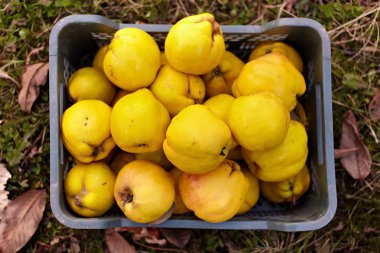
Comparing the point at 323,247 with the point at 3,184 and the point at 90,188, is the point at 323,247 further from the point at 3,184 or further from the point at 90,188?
the point at 3,184

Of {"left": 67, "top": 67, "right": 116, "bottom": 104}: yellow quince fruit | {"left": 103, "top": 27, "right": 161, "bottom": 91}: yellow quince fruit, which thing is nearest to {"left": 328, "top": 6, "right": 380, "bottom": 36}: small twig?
{"left": 103, "top": 27, "right": 161, "bottom": 91}: yellow quince fruit

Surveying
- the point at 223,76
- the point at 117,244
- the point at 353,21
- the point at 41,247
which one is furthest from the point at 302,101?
the point at 41,247

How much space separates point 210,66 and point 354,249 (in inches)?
40.6

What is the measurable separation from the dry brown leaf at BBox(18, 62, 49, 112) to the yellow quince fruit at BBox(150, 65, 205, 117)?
25.4 inches

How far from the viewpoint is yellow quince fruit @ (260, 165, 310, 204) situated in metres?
1.66

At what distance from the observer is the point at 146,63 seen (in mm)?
1473

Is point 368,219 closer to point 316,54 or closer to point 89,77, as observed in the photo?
point 316,54

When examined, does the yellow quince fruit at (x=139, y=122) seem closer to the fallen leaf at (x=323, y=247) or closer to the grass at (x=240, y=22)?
the grass at (x=240, y=22)

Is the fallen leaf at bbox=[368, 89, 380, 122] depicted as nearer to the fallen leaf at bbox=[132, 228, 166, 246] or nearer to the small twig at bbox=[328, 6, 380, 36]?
the small twig at bbox=[328, 6, 380, 36]

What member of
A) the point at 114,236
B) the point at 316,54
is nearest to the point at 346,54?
the point at 316,54

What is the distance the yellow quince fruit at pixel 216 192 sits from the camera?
142cm

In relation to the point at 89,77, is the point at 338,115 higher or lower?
lower

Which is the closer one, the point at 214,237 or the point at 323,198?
the point at 323,198

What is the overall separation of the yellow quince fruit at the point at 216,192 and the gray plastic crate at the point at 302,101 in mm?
145
